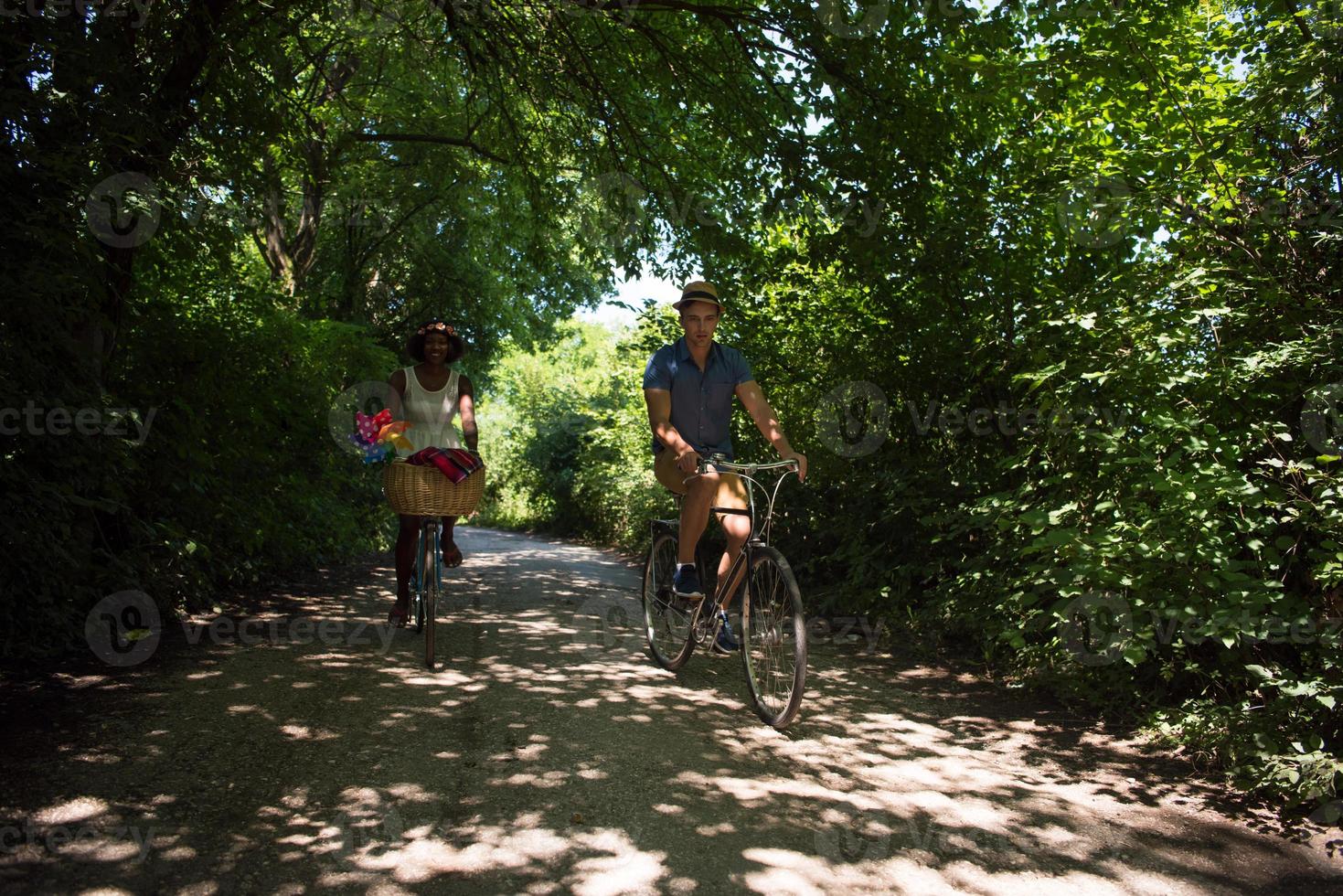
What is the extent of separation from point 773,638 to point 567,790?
5.14 ft

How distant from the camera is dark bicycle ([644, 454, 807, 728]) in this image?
487 cm

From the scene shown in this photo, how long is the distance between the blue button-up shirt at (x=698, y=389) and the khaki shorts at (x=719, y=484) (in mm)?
116

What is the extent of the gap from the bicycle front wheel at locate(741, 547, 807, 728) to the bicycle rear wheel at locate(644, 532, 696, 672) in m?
A: 0.77

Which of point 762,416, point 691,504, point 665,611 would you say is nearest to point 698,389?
point 762,416

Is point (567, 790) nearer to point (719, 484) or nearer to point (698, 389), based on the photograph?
point (719, 484)

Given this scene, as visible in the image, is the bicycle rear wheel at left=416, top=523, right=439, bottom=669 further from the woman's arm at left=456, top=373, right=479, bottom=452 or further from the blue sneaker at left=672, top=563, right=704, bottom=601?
the blue sneaker at left=672, top=563, right=704, bottom=601

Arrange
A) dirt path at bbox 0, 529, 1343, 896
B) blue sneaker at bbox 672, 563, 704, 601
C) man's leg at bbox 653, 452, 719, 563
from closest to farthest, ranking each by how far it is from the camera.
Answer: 1. dirt path at bbox 0, 529, 1343, 896
2. man's leg at bbox 653, 452, 719, 563
3. blue sneaker at bbox 672, 563, 704, 601

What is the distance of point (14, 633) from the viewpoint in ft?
17.7

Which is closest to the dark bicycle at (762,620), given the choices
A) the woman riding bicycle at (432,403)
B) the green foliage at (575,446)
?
the woman riding bicycle at (432,403)

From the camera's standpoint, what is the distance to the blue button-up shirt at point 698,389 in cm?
581

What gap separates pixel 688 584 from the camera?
5.74 m

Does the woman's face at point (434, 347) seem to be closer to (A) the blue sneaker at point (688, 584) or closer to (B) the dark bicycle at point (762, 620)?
(B) the dark bicycle at point (762, 620)

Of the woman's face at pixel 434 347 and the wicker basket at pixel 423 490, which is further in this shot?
the woman's face at pixel 434 347

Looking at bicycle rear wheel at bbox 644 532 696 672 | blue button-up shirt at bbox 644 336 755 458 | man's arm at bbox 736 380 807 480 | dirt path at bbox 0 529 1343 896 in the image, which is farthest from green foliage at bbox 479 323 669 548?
dirt path at bbox 0 529 1343 896
